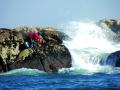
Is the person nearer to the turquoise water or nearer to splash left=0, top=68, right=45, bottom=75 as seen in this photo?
splash left=0, top=68, right=45, bottom=75

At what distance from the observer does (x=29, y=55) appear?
3684 cm

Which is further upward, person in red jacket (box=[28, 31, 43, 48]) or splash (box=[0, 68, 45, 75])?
person in red jacket (box=[28, 31, 43, 48])

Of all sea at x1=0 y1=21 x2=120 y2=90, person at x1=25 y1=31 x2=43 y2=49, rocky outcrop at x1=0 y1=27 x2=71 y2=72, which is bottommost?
sea at x1=0 y1=21 x2=120 y2=90

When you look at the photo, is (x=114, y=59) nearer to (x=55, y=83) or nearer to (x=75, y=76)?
(x=75, y=76)

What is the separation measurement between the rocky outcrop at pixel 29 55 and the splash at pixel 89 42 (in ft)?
16.1

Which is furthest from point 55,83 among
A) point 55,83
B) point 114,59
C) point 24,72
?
point 114,59

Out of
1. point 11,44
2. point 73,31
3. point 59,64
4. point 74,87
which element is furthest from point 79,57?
point 73,31

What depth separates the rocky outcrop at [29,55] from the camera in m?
36.4

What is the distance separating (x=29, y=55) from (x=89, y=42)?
1154 inches

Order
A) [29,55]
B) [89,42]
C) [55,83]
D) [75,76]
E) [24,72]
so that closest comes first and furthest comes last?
[55,83] < [75,76] < [24,72] < [29,55] < [89,42]

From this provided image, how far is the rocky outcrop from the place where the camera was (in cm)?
3644

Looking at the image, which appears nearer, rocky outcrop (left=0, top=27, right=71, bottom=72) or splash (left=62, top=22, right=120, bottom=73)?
rocky outcrop (left=0, top=27, right=71, bottom=72)

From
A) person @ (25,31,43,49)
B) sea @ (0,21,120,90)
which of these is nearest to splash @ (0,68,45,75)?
sea @ (0,21,120,90)

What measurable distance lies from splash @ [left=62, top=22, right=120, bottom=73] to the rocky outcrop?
4.90 meters
